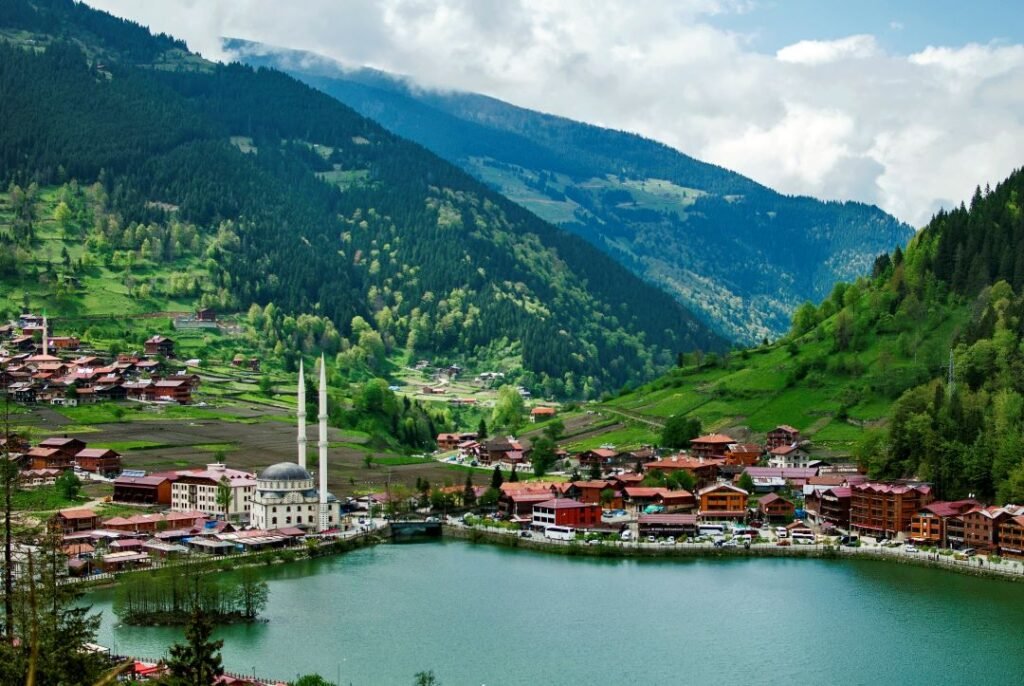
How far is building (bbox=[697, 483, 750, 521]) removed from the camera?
85438 millimetres

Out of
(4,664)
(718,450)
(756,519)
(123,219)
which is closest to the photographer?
(4,664)

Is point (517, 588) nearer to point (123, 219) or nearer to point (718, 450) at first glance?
point (718, 450)

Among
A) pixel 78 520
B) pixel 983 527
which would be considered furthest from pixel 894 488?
pixel 78 520

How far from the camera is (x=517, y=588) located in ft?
211

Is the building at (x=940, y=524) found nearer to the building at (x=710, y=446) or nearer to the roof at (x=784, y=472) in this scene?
the roof at (x=784, y=472)

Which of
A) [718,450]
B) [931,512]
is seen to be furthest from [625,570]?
[718,450]

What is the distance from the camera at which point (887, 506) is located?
78.4m

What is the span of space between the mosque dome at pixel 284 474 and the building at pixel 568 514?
49.1 ft

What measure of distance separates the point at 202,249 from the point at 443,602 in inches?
4971

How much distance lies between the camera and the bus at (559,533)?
7888cm

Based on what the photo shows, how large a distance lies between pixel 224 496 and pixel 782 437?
4387 cm

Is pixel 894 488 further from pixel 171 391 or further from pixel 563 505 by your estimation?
pixel 171 391

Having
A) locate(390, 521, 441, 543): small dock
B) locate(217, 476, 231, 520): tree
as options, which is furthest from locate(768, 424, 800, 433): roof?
locate(217, 476, 231, 520): tree

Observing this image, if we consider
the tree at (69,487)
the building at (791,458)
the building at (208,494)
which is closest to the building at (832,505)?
the building at (791,458)
